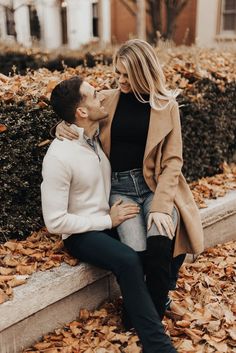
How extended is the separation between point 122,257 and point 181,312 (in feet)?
2.67

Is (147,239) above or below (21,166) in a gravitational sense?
below

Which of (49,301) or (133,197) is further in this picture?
(133,197)

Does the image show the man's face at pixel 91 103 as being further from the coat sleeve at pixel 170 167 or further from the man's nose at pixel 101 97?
the coat sleeve at pixel 170 167

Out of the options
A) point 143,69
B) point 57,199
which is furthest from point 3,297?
point 143,69

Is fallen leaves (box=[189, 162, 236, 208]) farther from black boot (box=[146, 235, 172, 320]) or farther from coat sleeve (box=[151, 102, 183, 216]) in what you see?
black boot (box=[146, 235, 172, 320])

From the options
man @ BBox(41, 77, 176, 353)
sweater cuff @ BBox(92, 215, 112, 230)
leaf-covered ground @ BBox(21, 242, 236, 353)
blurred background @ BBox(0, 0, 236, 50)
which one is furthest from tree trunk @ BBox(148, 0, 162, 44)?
sweater cuff @ BBox(92, 215, 112, 230)

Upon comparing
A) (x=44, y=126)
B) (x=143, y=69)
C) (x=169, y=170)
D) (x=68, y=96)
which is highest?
(x=143, y=69)

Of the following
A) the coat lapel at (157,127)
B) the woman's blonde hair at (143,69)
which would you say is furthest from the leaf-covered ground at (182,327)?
the woman's blonde hair at (143,69)

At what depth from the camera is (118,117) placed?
320 centimetres

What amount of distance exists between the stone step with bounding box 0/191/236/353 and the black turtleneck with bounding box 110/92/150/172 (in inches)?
29.5

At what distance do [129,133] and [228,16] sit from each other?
57.8ft

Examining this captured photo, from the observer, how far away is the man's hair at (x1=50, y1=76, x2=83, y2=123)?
2.94m

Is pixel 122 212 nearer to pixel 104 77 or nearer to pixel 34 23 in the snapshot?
pixel 104 77

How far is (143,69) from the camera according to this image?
2.98 metres
